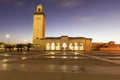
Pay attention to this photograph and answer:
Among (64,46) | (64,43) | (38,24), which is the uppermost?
(38,24)

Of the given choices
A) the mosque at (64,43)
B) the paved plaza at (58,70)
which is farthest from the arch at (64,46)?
the paved plaza at (58,70)

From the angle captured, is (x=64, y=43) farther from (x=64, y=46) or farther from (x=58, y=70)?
(x=58, y=70)

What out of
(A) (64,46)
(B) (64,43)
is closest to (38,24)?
(B) (64,43)

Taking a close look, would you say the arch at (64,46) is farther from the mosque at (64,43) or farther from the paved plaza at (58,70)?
the paved plaza at (58,70)

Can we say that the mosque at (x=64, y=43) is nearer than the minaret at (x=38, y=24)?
Yes

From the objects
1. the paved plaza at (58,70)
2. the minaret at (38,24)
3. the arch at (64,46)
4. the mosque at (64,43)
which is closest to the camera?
the paved plaza at (58,70)

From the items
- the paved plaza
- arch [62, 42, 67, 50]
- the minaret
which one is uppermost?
the minaret

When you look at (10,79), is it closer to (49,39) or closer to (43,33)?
(49,39)

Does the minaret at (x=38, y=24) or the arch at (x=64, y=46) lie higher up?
the minaret at (x=38, y=24)

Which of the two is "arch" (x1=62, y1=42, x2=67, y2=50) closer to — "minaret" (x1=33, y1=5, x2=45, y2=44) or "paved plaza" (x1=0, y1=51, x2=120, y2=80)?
"minaret" (x1=33, y1=5, x2=45, y2=44)

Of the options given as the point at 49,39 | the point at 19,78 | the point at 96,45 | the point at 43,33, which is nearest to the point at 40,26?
the point at 43,33

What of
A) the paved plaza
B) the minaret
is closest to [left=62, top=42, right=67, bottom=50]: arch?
the minaret

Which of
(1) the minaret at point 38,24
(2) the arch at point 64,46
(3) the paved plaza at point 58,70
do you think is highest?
(1) the minaret at point 38,24

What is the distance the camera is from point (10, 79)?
7762 millimetres
